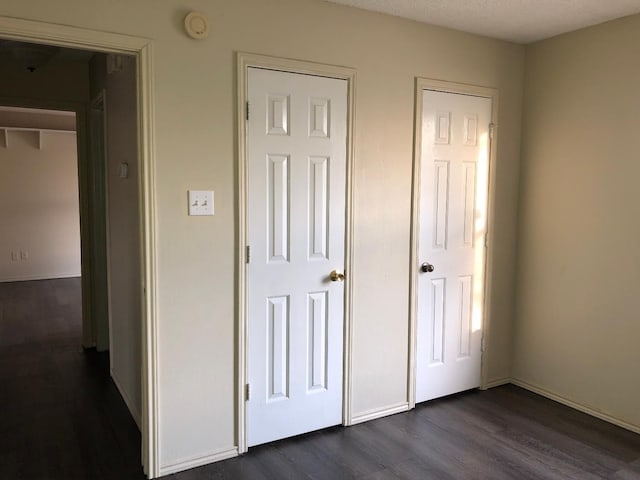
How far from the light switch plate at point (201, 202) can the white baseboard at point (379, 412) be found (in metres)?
1.54

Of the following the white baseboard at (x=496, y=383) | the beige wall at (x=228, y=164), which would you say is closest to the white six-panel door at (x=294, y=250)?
the beige wall at (x=228, y=164)

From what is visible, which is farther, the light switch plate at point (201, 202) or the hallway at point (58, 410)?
the hallway at point (58, 410)

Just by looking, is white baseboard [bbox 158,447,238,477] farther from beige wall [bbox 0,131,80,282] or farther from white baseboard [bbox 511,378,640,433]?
beige wall [bbox 0,131,80,282]

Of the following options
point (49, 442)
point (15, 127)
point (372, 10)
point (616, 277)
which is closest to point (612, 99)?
point (616, 277)

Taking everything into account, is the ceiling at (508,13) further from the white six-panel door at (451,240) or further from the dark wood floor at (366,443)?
the dark wood floor at (366,443)

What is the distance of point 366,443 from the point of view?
2900 millimetres

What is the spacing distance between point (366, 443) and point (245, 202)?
4.90 ft

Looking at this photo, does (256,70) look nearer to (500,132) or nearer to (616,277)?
(500,132)

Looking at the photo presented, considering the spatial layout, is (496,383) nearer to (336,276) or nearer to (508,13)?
(336,276)

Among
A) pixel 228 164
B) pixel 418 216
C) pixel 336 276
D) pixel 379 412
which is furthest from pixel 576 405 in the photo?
pixel 228 164

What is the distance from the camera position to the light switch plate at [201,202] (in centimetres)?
254

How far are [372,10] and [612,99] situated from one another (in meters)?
1.53

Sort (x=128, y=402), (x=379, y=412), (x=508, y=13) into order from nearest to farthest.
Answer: (x=508, y=13)
(x=379, y=412)
(x=128, y=402)

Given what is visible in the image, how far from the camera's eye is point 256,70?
2650 mm
